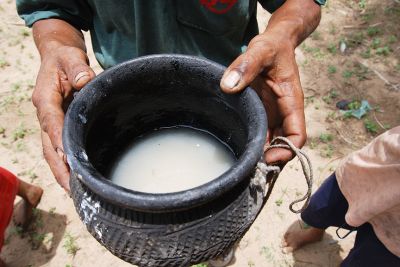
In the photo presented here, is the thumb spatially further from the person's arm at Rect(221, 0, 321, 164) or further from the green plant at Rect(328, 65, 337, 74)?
the green plant at Rect(328, 65, 337, 74)

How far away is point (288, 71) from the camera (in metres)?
1.36

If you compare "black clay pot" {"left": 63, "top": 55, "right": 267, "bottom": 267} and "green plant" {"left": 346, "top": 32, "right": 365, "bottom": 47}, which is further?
"green plant" {"left": 346, "top": 32, "right": 365, "bottom": 47}

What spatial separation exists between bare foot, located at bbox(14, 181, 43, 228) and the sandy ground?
0.06 m

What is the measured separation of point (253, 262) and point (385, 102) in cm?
169

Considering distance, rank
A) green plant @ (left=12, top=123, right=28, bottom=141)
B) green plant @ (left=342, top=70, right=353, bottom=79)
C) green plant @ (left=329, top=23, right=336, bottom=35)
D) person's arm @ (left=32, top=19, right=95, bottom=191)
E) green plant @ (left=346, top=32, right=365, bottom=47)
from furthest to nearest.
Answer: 1. green plant @ (left=329, top=23, right=336, bottom=35)
2. green plant @ (left=346, top=32, right=365, bottom=47)
3. green plant @ (left=342, top=70, right=353, bottom=79)
4. green plant @ (left=12, top=123, right=28, bottom=141)
5. person's arm @ (left=32, top=19, right=95, bottom=191)

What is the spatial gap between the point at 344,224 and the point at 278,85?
3.34 ft

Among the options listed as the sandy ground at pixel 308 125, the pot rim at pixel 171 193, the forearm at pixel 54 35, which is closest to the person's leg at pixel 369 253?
the sandy ground at pixel 308 125

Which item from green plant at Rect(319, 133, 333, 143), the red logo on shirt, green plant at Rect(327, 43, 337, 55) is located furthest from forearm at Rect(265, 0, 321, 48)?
green plant at Rect(327, 43, 337, 55)

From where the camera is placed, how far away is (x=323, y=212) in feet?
6.73

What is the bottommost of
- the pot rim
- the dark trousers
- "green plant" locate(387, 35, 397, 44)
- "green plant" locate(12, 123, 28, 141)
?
"green plant" locate(12, 123, 28, 141)

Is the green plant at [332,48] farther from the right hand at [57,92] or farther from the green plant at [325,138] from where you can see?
the right hand at [57,92]

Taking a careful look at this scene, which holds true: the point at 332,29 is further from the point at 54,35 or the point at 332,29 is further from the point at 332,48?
the point at 54,35

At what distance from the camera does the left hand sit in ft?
3.90

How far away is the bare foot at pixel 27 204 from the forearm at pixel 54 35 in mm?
1271
